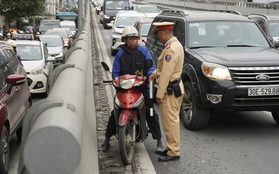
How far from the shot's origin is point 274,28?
17.2 m

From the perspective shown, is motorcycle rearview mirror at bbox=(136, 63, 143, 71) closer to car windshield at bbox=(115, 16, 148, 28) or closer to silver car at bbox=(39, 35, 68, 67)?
silver car at bbox=(39, 35, 68, 67)

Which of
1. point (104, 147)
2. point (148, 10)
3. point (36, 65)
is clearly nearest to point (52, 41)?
point (36, 65)

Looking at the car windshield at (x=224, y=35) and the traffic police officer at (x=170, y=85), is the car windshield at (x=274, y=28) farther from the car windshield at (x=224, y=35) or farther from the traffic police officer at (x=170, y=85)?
the traffic police officer at (x=170, y=85)

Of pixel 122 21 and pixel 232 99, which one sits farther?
pixel 122 21

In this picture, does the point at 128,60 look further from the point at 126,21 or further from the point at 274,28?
the point at 126,21

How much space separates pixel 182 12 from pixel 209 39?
1482 millimetres

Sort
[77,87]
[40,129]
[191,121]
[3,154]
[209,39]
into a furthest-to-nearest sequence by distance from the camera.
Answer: [209,39] → [191,121] → [3,154] → [77,87] → [40,129]

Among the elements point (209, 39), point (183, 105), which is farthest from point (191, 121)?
point (209, 39)

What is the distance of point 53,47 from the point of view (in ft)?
76.5

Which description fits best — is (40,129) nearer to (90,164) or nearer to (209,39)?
(90,164)

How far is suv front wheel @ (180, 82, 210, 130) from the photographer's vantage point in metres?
8.59

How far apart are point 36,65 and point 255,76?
8172mm

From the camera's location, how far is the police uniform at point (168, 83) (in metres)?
6.80

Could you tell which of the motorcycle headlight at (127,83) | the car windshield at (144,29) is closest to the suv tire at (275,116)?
the motorcycle headlight at (127,83)
